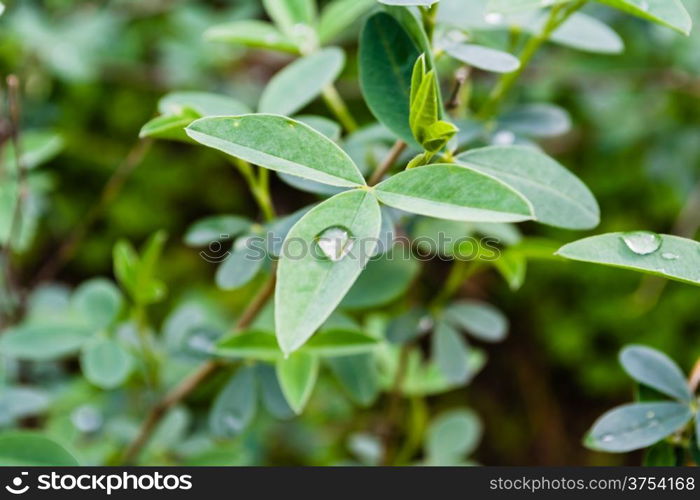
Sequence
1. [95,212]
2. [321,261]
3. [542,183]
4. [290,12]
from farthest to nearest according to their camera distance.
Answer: [95,212], [290,12], [542,183], [321,261]

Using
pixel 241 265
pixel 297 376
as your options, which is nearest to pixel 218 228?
pixel 241 265

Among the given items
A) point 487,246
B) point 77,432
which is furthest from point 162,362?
point 487,246

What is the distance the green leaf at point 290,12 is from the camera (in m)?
0.73

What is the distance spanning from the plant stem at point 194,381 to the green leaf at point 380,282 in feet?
0.36

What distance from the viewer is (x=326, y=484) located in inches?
27.2

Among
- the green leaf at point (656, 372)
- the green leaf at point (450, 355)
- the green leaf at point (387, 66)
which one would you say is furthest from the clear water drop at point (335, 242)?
the green leaf at point (450, 355)

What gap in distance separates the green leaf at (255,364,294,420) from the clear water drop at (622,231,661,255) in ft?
1.54

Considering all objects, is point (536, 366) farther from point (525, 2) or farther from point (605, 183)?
point (525, 2)

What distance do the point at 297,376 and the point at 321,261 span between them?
31 cm

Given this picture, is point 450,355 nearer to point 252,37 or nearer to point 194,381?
point 194,381

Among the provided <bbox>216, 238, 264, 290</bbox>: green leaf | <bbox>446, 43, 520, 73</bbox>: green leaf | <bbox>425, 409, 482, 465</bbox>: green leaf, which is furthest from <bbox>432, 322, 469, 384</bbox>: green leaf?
<bbox>446, 43, 520, 73</bbox>: green leaf

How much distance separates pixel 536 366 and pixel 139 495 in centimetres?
121

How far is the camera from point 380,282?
0.78 meters

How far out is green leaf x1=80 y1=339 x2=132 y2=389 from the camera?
80cm
